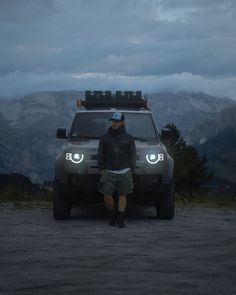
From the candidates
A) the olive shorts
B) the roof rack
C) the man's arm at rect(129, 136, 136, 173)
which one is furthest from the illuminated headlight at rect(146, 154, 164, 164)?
the roof rack

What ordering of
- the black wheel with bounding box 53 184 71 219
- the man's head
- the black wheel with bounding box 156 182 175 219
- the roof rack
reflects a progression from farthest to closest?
the roof rack
the black wheel with bounding box 156 182 175 219
the black wheel with bounding box 53 184 71 219
the man's head

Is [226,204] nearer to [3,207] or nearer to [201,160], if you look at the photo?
[3,207]

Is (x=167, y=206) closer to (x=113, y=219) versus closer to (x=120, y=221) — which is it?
(x=113, y=219)

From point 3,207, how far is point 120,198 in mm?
4361

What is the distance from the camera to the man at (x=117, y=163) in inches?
420

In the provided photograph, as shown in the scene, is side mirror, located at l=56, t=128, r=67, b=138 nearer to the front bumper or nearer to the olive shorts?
the front bumper

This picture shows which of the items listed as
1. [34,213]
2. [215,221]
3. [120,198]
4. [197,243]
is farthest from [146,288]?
[34,213]

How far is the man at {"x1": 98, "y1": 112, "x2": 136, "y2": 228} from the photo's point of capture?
35.0 feet

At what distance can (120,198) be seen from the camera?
1072 cm

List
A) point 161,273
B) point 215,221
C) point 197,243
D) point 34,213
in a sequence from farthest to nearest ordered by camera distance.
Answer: point 34,213
point 215,221
point 197,243
point 161,273

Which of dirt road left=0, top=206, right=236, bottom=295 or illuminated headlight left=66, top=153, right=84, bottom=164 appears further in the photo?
illuminated headlight left=66, top=153, right=84, bottom=164

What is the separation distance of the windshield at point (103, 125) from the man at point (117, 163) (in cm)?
140

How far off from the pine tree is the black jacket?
64.0 m

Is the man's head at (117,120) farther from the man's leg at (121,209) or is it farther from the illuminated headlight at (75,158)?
the man's leg at (121,209)
